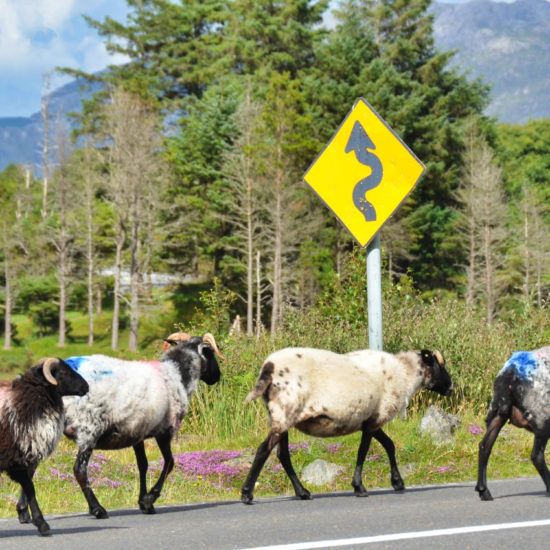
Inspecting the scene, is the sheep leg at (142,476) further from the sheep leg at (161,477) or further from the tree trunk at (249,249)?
the tree trunk at (249,249)

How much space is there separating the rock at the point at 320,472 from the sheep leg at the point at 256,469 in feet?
6.31

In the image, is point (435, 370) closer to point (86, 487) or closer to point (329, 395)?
point (329, 395)

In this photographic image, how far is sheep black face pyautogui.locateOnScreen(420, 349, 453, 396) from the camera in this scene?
11859 millimetres

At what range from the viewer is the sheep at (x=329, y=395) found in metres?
10.2

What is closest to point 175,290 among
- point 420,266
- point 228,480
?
point 420,266

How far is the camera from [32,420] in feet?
28.4

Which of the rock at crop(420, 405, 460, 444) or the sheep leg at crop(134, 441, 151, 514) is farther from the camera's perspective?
the rock at crop(420, 405, 460, 444)

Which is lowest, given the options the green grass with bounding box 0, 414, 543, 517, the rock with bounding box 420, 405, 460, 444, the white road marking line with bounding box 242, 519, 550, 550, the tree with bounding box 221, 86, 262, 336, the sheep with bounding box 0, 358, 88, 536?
the green grass with bounding box 0, 414, 543, 517

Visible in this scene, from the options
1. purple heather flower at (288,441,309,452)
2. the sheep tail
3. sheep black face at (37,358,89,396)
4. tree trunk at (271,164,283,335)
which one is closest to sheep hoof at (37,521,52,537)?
sheep black face at (37,358,89,396)

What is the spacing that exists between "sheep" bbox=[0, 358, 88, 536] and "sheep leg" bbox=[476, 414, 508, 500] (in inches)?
149

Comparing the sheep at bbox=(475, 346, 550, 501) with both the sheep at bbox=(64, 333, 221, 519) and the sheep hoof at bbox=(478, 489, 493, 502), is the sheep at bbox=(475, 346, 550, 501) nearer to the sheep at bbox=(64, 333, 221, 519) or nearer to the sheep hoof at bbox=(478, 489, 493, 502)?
the sheep hoof at bbox=(478, 489, 493, 502)

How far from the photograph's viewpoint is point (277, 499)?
10.6 meters

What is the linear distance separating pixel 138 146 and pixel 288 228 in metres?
11.1

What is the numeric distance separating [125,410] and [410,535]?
2.98 m
